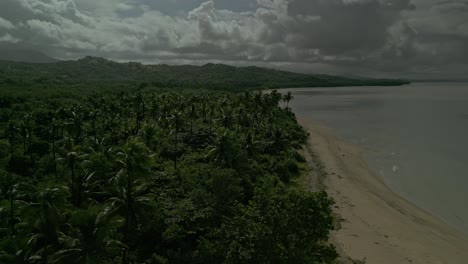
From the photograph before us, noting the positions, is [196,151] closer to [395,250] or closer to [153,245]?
[153,245]

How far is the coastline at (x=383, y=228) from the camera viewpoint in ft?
116

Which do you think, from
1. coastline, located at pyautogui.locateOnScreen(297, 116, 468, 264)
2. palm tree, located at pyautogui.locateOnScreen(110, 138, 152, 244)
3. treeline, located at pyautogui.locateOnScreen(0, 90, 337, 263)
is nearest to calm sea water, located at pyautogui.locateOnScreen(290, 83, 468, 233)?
coastline, located at pyautogui.locateOnScreen(297, 116, 468, 264)

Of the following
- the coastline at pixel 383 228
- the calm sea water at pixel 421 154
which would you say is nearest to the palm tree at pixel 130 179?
the coastline at pixel 383 228

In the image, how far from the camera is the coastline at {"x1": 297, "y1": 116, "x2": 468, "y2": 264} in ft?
116

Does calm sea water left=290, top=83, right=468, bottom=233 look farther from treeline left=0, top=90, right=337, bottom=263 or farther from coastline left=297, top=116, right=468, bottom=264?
treeline left=0, top=90, right=337, bottom=263

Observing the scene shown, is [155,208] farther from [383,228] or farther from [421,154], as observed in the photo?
[421,154]

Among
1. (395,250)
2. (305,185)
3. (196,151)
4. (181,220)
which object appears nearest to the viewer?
(181,220)

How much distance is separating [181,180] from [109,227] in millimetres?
22957

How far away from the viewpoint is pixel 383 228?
41281 mm

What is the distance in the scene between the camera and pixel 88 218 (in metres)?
21.4

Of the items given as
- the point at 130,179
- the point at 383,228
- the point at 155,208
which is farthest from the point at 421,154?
the point at 130,179

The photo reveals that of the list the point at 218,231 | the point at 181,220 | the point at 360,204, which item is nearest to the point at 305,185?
the point at 360,204

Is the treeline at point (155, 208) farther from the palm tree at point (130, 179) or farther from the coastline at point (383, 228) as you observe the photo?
the coastline at point (383, 228)

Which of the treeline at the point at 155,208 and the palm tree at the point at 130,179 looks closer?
the treeline at the point at 155,208
